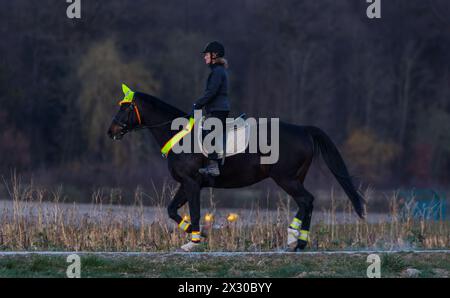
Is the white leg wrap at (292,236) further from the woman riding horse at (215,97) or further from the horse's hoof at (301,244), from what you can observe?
the woman riding horse at (215,97)

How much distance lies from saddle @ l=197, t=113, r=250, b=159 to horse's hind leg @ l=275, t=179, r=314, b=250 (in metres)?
0.77

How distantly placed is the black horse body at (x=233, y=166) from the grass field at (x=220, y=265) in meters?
1.20

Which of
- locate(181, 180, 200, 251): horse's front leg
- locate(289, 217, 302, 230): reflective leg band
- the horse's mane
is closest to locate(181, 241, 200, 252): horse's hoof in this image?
locate(181, 180, 200, 251): horse's front leg

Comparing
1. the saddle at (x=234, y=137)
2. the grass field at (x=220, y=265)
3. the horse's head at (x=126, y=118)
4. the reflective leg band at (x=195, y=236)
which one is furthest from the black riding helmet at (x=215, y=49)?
the grass field at (x=220, y=265)

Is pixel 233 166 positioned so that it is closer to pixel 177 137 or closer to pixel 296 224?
pixel 177 137

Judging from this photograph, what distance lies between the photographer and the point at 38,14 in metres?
42.7

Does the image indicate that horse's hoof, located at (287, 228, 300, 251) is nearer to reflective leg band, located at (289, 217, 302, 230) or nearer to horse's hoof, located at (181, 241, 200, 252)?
reflective leg band, located at (289, 217, 302, 230)

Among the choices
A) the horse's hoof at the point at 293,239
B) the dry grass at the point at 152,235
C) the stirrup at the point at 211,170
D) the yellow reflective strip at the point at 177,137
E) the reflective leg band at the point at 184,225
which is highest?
the yellow reflective strip at the point at 177,137

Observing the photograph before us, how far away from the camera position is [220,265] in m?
12.0

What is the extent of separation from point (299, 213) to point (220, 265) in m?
2.00

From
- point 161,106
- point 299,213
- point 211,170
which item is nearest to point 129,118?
point 161,106

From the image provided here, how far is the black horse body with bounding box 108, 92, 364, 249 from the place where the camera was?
1356cm

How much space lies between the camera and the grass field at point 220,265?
11.6 meters

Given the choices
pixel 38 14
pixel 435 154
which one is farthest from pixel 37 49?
pixel 435 154
